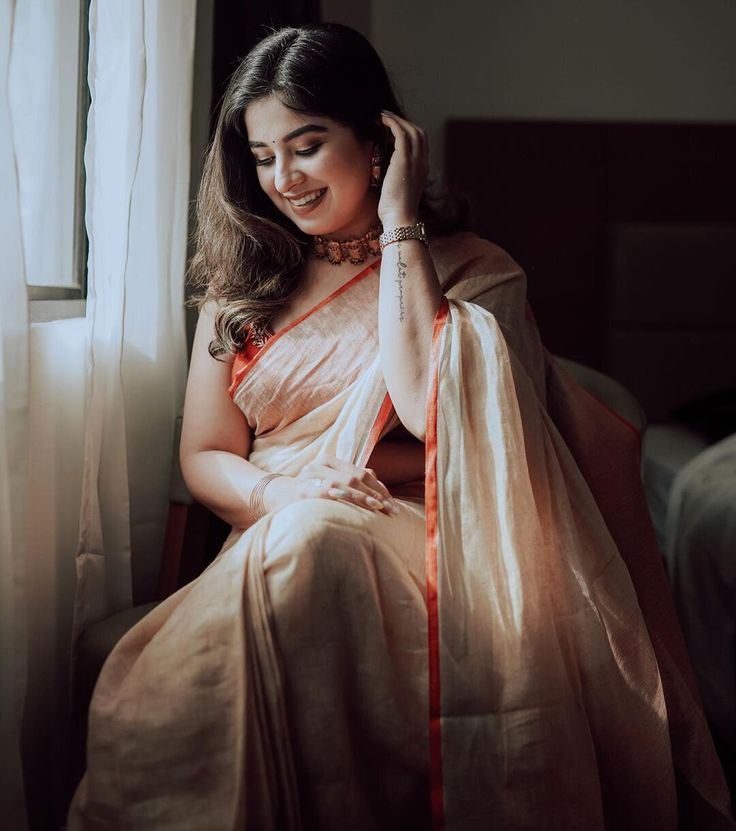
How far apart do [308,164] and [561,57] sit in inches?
69.5

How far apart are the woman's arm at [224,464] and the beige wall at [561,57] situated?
1643 mm

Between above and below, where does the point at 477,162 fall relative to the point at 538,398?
above

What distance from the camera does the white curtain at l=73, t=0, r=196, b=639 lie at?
1.34 metres

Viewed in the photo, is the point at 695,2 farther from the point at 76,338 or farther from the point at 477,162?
the point at 76,338

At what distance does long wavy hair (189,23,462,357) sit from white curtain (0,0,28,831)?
0.39 metres

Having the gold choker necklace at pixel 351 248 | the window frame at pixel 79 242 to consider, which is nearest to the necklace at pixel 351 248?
the gold choker necklace at pixel 351 248

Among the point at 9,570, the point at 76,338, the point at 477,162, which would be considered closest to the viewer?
the point at 9,570

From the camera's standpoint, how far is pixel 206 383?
1454 millimetres

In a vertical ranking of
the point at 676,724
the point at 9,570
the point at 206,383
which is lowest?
the point at 676,724

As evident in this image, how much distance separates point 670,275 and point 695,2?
0.84m

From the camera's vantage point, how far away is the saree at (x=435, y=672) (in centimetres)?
100

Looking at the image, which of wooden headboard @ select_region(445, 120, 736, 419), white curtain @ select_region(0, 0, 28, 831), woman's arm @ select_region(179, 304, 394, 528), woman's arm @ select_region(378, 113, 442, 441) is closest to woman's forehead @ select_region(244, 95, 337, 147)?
woman's arm @ select_region(378, 113, 442, 441)

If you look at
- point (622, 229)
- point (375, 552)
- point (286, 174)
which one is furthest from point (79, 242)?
point (622, 229)

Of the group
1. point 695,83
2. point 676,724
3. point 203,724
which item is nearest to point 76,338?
point 203,724
